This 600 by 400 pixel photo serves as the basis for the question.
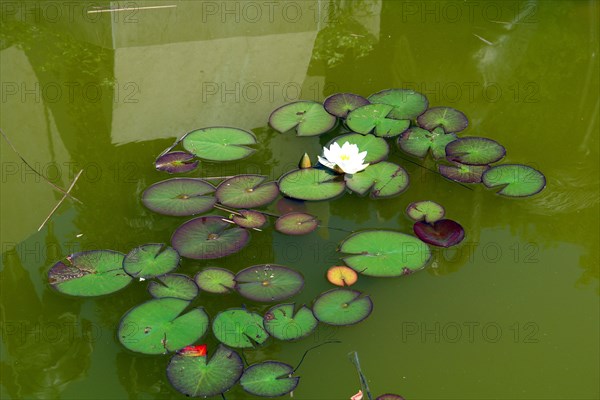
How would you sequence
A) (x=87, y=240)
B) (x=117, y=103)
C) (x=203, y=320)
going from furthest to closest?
1. (x=117, y=103)
2. (x=87, y=240)
3. (x=203, y=320)

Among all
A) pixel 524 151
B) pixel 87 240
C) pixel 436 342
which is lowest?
pixel 436 342

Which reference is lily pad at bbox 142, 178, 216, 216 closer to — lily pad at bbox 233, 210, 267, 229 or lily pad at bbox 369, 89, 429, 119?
lily pad at bbox 233, 210, 267, 229

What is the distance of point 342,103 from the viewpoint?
Answer: 320cm

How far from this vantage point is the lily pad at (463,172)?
2877 mm

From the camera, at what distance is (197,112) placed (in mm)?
3262

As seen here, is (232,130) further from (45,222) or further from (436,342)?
(436,342)

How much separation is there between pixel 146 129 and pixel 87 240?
699 millimetres

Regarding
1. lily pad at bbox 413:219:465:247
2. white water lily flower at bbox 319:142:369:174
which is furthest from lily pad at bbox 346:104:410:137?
→ lily pad at bbox 413:219:465:247

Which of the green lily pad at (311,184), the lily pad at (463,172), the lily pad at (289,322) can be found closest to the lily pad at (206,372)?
the lily pad at (289,322)

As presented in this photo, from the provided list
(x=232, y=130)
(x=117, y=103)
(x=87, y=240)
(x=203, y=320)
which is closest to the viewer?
(x=203, y=320)

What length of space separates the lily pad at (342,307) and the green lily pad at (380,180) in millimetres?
514

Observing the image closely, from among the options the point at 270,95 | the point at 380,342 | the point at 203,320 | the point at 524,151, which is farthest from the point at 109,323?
the point at 524,151

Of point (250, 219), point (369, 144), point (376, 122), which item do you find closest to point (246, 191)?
point (250, 219)

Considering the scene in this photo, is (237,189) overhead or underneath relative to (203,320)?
overhead
